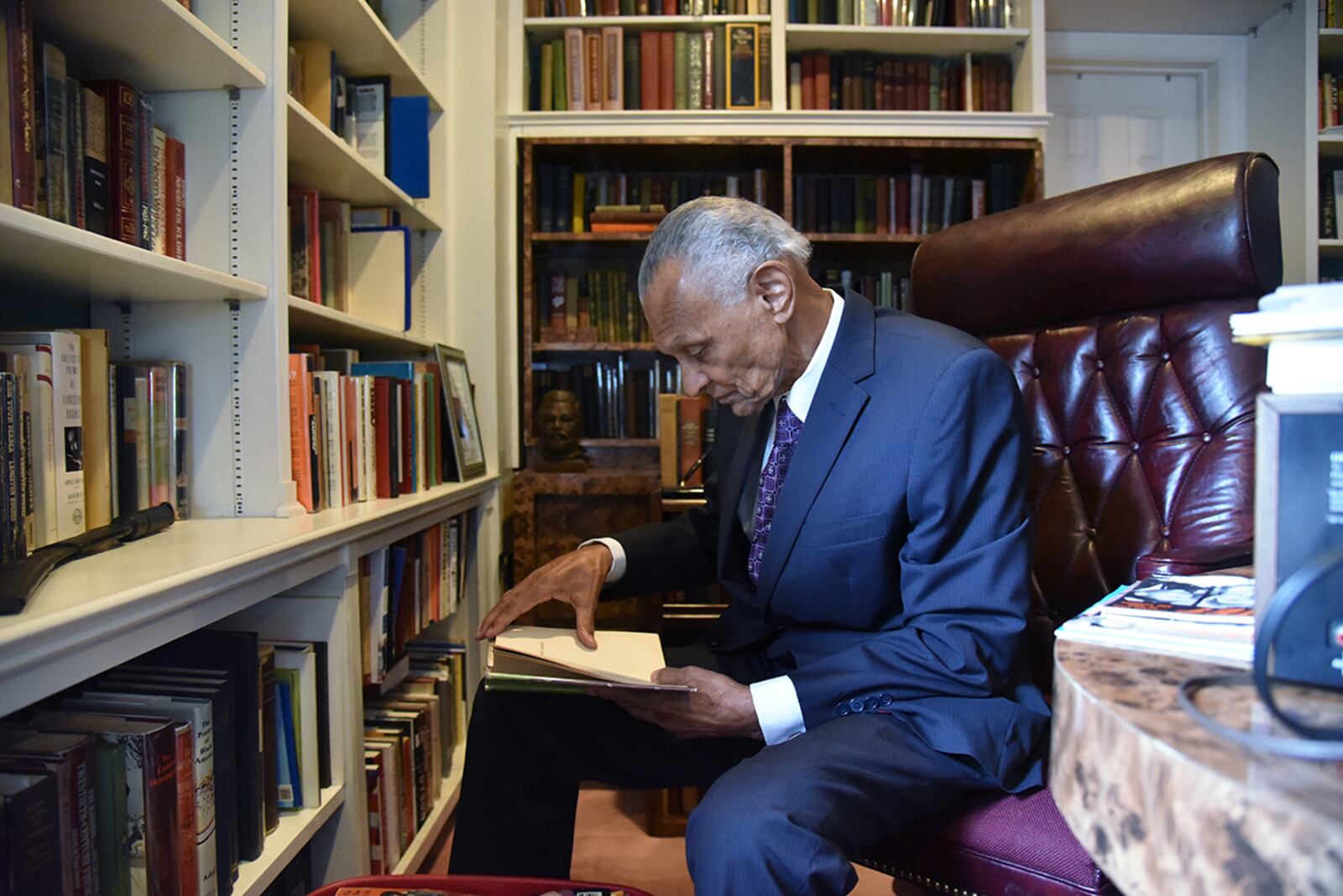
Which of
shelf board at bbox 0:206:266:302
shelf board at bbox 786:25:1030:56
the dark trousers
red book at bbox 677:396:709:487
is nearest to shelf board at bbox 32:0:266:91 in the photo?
shelf board at bbox 0:206:266:302

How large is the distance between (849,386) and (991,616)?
0.36 meters

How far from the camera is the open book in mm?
1032

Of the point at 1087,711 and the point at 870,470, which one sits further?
the point at 870,470

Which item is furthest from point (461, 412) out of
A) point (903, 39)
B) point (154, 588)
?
point (903, 39)

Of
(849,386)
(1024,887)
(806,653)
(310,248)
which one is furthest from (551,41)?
(1024,887)

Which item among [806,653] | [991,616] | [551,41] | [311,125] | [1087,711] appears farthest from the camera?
[551,41]

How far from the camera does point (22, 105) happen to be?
0.91m

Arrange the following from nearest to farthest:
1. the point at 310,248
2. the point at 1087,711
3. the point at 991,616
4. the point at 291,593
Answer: the point at 1087,711 → the point at 991,616 → the point at 291,593 → the point at 310,248

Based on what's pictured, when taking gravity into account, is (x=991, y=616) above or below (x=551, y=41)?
below

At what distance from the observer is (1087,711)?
0.44m

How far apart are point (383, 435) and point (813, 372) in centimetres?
94

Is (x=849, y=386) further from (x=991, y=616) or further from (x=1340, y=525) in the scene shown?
(x=1340, y=525)

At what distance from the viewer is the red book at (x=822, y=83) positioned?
2.65 m

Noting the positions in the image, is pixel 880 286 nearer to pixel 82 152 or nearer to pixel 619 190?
pixel 619 190
